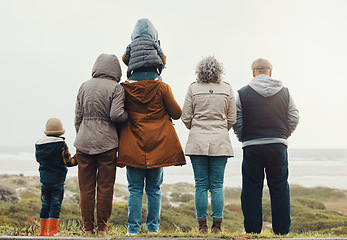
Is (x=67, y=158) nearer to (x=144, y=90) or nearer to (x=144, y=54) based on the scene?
(x=144, y=90)

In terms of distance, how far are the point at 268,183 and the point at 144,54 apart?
2.04m

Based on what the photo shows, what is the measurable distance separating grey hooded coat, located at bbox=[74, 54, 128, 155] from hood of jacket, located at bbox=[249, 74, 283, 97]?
1541 millimetres

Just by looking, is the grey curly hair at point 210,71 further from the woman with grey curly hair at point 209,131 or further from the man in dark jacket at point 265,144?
the man in dark jacket at point 265,144

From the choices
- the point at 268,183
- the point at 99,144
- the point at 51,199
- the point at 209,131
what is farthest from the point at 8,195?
the point at 268,183

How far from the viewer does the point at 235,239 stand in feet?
11.3

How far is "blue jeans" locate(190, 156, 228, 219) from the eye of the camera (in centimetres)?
380

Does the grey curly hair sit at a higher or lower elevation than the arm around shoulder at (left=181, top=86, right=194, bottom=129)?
higher

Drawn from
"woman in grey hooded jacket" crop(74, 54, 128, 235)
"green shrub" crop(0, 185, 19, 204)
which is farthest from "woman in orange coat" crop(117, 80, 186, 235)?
"green shrub" crop(0, 185, 19, 204)

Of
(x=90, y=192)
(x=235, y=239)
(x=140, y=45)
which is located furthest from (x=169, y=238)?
(x=140, y=45)

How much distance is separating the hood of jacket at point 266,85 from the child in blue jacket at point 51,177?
7.69 feet

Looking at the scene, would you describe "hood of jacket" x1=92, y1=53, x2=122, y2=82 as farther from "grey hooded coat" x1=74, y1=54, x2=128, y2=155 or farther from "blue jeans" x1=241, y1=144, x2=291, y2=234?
"blue jeans" x1=241, y1=144, x2=291, y2=234

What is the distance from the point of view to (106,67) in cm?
399

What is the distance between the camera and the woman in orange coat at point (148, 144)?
12.5 ft

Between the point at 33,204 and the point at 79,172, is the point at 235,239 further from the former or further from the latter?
the point at 33,204
